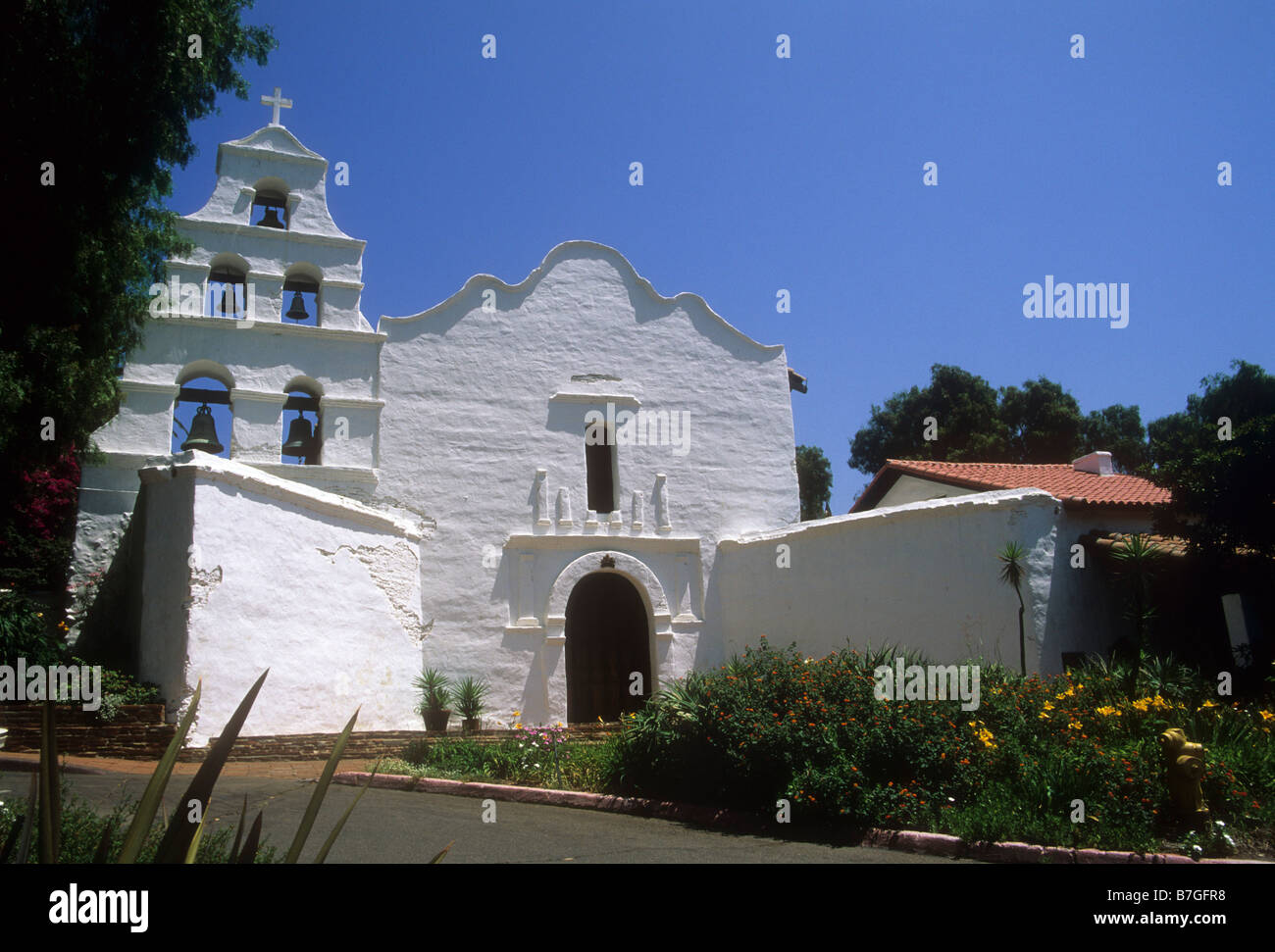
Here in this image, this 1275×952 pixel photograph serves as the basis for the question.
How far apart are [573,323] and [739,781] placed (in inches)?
418

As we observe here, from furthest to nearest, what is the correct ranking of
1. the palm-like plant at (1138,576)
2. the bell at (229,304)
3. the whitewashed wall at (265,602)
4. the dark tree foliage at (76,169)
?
the bell at (229,304) → the whitewashed wall at (265,602) → the palm-like plant at (1138,576) → the dark tree foliage at (76,169)

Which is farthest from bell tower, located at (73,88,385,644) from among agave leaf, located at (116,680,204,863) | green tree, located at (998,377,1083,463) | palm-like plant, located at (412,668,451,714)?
green tree, located at (998,377,1083,463)

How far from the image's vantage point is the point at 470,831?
24.8 ft

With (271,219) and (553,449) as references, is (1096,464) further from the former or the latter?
(271,219)

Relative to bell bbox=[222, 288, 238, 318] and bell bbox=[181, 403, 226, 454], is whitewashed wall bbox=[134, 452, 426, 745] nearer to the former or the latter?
bell bbox=[181, 403, 226, 454]

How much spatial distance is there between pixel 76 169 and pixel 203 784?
10.3 meters

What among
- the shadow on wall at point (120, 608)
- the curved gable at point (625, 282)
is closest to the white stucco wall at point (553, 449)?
the curved gable at point (625, 282)

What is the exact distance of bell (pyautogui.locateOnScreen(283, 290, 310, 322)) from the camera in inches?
613

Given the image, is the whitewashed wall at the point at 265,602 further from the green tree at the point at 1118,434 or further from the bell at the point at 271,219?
the green tree at the point at 1118,434

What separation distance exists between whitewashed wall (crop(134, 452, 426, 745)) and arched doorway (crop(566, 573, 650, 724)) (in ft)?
11.5

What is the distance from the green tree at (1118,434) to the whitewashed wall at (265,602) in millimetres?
27284

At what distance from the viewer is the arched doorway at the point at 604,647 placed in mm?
16250

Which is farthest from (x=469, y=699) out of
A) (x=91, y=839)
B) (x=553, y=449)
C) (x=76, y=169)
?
(x=91, y=839)
